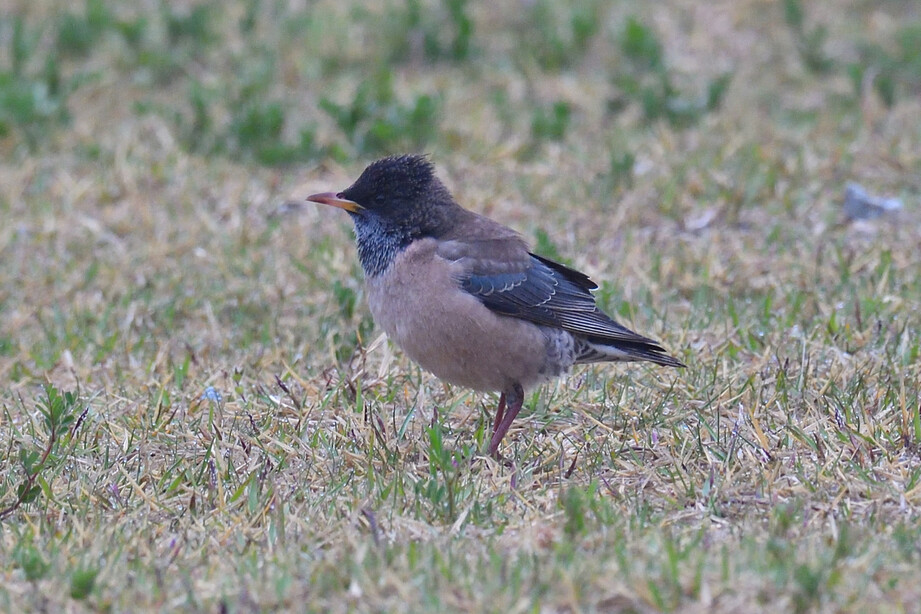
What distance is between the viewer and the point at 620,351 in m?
5.78

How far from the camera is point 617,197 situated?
8422 mm

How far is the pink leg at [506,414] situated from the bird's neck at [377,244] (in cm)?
81

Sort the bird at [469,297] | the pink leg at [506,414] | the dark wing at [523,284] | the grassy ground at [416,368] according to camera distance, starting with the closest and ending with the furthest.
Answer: the grassy ground at [416,368], the pink leg at [506,414], the bird at [469,297], the dark wing at [523,284]

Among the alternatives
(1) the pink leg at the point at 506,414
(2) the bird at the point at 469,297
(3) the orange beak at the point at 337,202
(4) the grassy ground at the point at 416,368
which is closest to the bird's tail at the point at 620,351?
(2) the bird at the point at 469,297

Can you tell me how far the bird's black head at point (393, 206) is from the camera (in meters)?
6.03

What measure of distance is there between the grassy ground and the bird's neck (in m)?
0.54

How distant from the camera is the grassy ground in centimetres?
430

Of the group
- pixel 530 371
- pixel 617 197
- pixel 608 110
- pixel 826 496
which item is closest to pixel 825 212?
pixel 617 197

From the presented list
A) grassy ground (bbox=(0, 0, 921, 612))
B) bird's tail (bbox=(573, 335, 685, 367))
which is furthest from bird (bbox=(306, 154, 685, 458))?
grassy ground (bbox=(0, 0, 921, 612))

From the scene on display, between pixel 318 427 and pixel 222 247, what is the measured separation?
2723 millimetres

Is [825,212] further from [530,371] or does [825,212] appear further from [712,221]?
[530,371]

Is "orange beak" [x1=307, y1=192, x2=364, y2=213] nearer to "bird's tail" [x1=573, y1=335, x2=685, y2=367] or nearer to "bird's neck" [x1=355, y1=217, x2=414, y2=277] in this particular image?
"bird's neck" [x1=355, y1=217, x2=414, y2=277]

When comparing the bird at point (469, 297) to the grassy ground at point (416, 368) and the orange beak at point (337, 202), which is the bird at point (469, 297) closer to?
the orange beak at point (337, 202)

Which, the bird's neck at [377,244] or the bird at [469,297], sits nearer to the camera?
the bird at [469,297]
